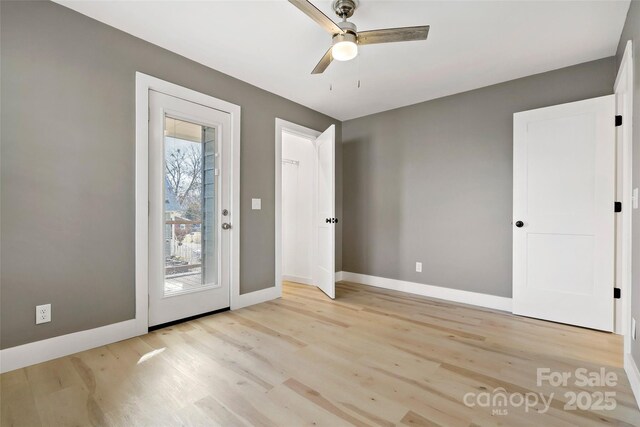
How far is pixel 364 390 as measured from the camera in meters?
1.67

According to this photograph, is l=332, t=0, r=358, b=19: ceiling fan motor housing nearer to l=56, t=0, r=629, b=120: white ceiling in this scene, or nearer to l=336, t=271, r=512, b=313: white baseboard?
l=56, t=0, r=629, b=120: white ceiling

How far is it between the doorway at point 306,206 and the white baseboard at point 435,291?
26.8 inches

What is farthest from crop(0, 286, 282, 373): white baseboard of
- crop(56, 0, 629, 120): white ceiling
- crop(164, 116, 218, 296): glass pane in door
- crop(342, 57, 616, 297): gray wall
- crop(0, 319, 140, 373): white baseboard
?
crop(342, 57, 616, 297): gray wall

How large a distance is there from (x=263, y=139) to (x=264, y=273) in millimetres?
1613

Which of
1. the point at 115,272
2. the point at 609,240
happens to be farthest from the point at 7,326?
the point at 609,240

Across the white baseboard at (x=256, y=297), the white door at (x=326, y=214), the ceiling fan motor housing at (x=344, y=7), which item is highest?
the ceiling fan motor housing at (x=344, y=7)

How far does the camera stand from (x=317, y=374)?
72.7 inches

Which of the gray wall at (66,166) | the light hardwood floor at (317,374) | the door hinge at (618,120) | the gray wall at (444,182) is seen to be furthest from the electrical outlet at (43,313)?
the door hinge at (618,120)

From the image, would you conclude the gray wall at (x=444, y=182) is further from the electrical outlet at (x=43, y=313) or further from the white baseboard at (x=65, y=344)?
the electrical outlet at (x=43, y=313)

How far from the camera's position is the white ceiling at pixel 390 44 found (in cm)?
205

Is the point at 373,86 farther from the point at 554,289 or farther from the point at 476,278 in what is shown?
the point at 554,289

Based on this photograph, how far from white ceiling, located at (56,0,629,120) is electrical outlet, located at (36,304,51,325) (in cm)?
215

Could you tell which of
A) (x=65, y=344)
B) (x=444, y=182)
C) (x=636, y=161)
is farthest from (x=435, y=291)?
(x=65, y=344)

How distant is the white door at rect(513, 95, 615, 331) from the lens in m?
2.56
